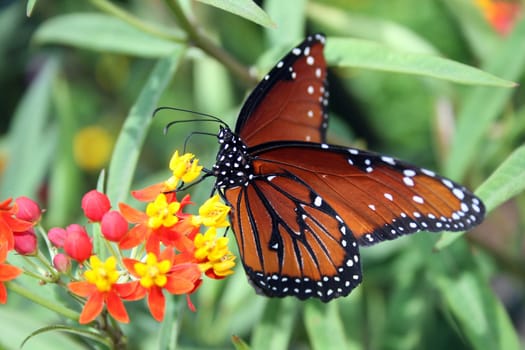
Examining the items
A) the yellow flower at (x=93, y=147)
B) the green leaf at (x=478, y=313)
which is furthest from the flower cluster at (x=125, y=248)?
the yellow flower at (x=93, y=147)

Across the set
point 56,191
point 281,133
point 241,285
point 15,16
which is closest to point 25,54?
point 15,16

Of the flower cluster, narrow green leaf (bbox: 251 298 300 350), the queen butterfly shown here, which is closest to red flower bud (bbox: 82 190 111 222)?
the flower cluster

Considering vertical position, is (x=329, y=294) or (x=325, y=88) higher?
(x=325, y=88)

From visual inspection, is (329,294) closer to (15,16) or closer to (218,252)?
(218,252)

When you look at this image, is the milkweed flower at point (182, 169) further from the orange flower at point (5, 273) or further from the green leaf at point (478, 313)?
the green leaf at point (478, 313)

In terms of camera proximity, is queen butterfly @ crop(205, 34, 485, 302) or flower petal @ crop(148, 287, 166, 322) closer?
flower petal @ crop(148, 287, 166, 322)

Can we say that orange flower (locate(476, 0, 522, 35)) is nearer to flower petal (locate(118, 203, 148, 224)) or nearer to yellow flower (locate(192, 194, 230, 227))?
yellow flower (locate(192, 194, 230, 227))
